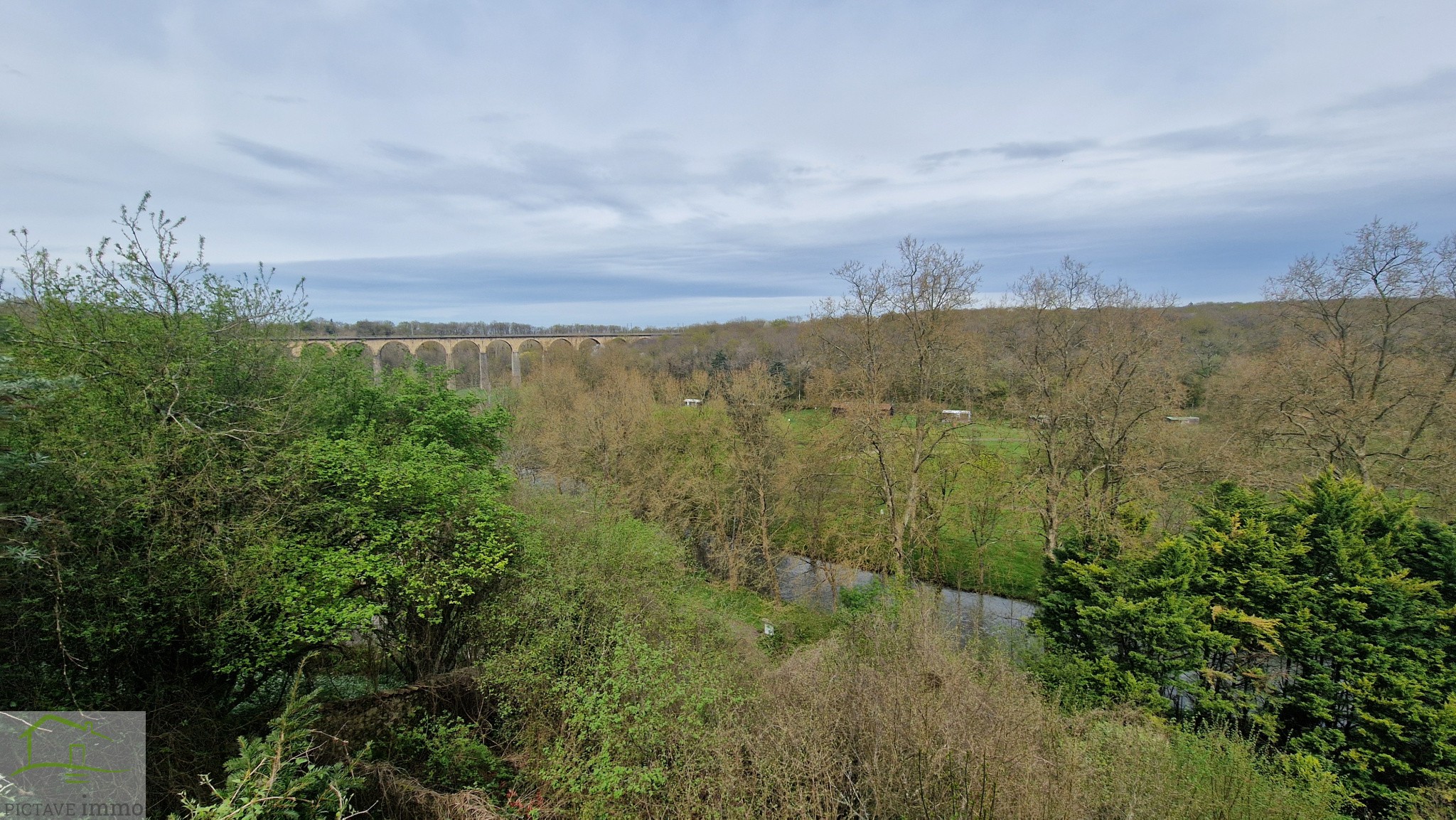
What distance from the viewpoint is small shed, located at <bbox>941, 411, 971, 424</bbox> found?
17250 millimetres

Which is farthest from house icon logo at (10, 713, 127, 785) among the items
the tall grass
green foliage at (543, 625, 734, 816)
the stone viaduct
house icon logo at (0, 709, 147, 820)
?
the stone viaduct

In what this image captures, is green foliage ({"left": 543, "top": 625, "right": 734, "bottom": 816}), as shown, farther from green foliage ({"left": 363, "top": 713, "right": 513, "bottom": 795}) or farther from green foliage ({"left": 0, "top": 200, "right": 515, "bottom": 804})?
green foliage ({"left": 0, "top": 200, "right": 515, "bottom": 804})

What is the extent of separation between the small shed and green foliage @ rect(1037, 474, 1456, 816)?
6.11 metres

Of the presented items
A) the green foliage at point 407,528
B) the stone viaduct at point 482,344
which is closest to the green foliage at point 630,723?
the green foliage at point 407,528

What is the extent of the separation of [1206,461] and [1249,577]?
13.6 feet

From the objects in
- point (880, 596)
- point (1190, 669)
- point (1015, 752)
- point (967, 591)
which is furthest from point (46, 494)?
point (967, 591)

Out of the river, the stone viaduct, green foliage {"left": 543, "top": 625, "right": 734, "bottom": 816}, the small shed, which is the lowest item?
the river

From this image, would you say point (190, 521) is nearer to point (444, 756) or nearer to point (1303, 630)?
point (444, 756)

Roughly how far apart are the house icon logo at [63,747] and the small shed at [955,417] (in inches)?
682

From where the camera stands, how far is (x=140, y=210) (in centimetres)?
757

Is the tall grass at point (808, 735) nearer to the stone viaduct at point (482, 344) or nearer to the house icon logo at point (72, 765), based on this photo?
the house icon logo at point (72, 765)

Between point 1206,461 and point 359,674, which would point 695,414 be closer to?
point 359,674

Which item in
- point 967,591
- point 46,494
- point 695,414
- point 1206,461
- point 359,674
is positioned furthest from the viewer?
point 695,414

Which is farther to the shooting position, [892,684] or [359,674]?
[359,674]
